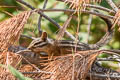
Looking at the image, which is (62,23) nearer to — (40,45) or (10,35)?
(40,45)

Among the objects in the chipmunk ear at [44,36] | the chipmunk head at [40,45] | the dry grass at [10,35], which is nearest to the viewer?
the dry grass at [10,35]

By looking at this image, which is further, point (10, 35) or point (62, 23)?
point (62, 23)

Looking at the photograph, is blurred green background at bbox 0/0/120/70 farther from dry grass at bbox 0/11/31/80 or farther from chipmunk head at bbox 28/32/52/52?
dry grass at bbox 0/11/31/80

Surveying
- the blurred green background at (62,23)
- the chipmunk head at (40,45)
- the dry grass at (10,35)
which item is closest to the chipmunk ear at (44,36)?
the chipmunk head at (40,45)

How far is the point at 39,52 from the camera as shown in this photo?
229cm

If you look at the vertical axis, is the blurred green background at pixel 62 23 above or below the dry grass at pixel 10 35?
above

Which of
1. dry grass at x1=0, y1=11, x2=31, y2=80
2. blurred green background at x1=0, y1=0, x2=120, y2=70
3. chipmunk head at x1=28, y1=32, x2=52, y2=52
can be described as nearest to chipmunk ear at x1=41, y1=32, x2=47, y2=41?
chipmunk head at x1=28, y1=32, x2=52, y2=52

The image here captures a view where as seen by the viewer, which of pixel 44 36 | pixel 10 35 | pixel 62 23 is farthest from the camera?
pixel 62 23

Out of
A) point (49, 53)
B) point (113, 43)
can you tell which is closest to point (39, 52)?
point (49, 53)

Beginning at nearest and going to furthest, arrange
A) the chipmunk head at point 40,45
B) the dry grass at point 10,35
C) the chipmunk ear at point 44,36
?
the dry grass at point 10,35 → the chipmunk ear at point 44,36 → the chipmunk head at point 40,45

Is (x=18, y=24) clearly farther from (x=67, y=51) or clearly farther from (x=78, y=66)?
(x=67, y=51)

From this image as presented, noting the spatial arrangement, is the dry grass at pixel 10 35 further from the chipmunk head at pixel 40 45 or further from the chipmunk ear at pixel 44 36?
the chipmunk head at pixel 40 45

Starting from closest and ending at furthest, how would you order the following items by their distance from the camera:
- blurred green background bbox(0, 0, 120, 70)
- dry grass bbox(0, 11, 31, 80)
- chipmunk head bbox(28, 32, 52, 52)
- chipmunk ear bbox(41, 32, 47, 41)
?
dry grass bbox(0, 11, 31, 80) → chipmunk ear bbox(41, 32, 47, 41) → chipmunk head bbox(28, 32, 52, 52) → blurred green background bbox(0, 0, 120, 70)

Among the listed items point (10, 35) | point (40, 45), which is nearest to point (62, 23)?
point (40, 45)
